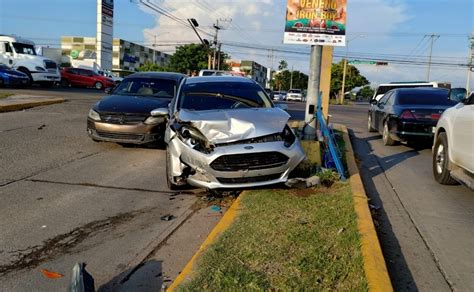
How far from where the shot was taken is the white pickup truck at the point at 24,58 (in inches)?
1085

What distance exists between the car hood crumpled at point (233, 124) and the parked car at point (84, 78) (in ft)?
103

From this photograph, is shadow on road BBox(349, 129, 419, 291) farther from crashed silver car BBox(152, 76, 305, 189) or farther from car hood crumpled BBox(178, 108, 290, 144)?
car hood crumpled BBox(178, 108, 290, 144)

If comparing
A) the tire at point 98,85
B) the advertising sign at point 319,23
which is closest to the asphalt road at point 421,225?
the advertising sign at point 319,23

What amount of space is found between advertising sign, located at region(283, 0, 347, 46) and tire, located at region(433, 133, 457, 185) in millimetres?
2424

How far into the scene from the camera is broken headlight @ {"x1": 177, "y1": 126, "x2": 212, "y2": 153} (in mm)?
5551

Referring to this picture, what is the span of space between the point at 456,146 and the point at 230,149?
3179 millimetres

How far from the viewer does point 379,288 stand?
3.19 m

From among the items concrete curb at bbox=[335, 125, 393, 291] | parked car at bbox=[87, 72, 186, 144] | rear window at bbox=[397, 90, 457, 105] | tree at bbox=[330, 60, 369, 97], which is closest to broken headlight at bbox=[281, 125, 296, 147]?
concrete curb at bbox=[335, 125, 393, 291]

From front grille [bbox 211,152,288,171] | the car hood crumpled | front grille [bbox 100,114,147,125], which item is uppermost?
the car hood crumpled

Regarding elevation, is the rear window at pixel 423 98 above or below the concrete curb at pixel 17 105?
above

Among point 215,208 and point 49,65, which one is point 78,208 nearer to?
point 215,208

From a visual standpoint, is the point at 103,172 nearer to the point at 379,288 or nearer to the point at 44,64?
the point at 379,288

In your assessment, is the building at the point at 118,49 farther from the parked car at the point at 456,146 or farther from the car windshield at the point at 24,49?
the parked car at the point at 456,146

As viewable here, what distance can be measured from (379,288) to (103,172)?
5.07 meters
